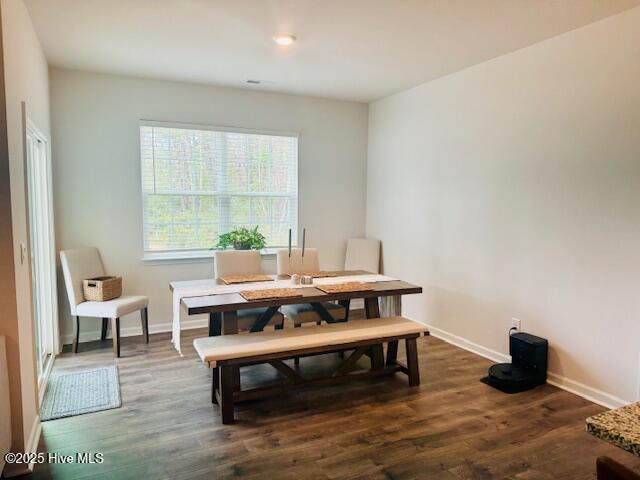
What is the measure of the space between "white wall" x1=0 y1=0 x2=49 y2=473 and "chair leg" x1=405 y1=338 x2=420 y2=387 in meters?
2.45

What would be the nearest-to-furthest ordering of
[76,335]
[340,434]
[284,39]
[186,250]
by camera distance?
[340,434]
[284,39]
[76,335]
[186,250]

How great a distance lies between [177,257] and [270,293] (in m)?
1.94

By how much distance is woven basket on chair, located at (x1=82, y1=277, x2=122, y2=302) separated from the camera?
406cm

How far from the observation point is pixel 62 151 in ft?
13.9

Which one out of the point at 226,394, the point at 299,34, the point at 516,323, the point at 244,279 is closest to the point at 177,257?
the point at 244,279

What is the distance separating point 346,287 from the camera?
137 inches

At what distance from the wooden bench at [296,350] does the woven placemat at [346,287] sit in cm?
26

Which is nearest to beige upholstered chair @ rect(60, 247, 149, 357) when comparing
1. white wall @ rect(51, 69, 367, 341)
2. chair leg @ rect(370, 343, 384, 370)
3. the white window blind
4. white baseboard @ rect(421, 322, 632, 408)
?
white wall @ rect(51, 69, 367, 341)

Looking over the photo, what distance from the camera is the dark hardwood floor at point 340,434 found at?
7.59ft

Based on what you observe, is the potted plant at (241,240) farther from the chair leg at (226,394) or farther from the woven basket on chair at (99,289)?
the chair leg at (226,394)

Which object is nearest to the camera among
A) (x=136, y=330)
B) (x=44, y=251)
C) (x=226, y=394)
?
(x=226, y=394)

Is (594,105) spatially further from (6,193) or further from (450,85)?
(6,193)

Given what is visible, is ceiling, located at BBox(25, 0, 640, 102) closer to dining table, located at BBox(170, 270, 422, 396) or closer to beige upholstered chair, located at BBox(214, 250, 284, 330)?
beige upholstered chair, located at BBox(214, 250, 284, 330)

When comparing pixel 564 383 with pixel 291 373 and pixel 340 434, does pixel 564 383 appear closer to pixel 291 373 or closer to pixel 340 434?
pixel 340 434
